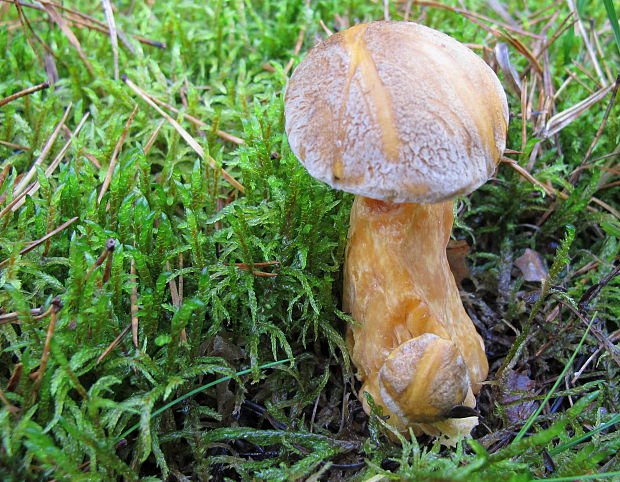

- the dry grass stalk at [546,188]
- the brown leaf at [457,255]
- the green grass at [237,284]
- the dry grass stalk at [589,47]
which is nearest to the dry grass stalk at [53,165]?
the green grass at [237,284]

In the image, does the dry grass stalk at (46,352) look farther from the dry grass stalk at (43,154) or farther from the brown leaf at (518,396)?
the brown leaf at (518,396)

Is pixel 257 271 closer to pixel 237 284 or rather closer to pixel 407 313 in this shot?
pixel 237 284

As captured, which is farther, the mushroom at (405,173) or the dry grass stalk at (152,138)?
the dry grass stalk at (152,138)

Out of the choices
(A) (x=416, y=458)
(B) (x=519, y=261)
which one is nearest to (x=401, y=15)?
(B) (x=519, y=261)

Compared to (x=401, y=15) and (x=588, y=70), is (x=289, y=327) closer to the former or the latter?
(x=401, y=15)

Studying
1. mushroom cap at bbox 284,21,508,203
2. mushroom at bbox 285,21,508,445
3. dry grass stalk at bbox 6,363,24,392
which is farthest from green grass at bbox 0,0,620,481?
mushroom cap at bbox 284,21,508,203
